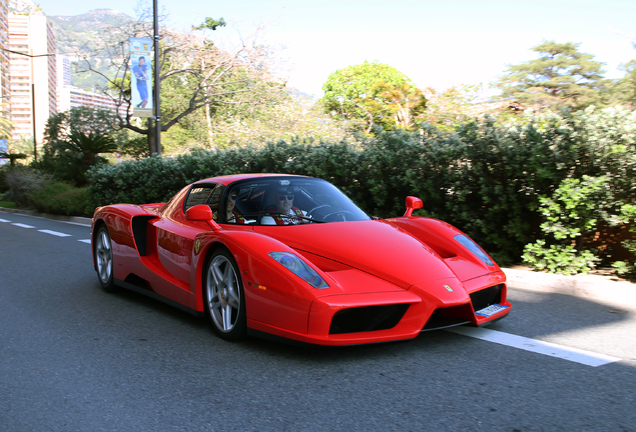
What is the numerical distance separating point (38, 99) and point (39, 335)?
193 metres

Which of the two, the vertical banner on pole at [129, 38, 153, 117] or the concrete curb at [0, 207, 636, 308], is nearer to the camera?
the concrete curb at [0, 207, 636, 308]

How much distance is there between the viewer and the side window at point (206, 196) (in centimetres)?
495

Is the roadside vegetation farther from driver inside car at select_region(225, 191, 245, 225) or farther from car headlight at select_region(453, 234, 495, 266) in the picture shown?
driver inside car at select_region(225, 191, 245, 225)

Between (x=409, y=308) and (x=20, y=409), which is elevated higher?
(x=409, y=308)

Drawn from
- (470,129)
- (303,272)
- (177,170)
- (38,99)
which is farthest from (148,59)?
(38,99)

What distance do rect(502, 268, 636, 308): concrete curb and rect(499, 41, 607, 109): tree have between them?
31.2 metres

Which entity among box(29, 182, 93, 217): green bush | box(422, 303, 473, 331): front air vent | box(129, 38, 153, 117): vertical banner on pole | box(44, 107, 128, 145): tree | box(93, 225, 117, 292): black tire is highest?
box(129, 38, 153, 117): vertical banner on pole

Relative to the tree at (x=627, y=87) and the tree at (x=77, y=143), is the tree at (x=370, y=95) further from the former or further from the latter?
the tree at (x=77, y=143)

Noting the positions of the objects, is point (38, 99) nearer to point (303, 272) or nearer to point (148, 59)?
point (148, 59)

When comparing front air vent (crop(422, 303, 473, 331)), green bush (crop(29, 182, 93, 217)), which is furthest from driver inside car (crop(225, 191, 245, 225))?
green bush (crop(29, 182, 93, 217))

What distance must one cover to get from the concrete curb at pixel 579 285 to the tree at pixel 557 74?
31152 millimetres

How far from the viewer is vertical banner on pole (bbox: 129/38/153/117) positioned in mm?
18312

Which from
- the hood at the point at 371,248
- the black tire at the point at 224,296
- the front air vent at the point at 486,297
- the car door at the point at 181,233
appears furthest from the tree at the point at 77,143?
the front air vent at the point at 486,297

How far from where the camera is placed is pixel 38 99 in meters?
176
